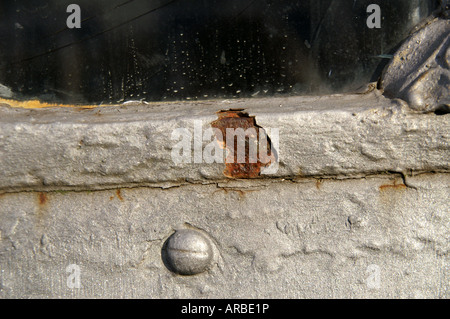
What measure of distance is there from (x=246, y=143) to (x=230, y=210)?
0.71ft

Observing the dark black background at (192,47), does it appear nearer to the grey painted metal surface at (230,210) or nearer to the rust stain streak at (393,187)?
the grey painted metal surface at (230,210)

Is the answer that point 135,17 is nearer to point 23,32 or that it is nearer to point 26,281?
point 23,32

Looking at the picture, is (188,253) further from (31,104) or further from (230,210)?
(31,104)

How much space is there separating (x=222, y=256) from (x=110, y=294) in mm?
367

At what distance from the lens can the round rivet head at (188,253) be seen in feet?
3.91

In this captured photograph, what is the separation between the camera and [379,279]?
1.21 metres

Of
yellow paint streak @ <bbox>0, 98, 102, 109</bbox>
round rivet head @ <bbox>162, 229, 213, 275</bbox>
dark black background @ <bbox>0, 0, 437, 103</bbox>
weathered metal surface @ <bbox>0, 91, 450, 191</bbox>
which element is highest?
dark black background @ <bbox>0, 0, 437, 103</bbox>

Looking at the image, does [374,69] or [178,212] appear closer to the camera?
[178,212]

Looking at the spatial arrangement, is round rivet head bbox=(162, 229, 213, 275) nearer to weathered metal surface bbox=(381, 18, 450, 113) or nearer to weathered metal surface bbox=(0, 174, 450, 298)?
weathered metal surface bbox=(0, 174, 450, 298)

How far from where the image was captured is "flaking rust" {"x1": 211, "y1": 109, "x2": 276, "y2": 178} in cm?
122

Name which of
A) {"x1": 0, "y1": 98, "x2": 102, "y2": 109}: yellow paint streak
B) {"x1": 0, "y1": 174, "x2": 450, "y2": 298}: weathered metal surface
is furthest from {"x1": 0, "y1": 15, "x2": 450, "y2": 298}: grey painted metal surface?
{"x1": 0, "y1": 98, "x2": 102, "y2": 109}: yellow paint streak

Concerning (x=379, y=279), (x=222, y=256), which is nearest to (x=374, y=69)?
(x=379, y=279)

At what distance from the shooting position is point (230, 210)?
1244 millimetres

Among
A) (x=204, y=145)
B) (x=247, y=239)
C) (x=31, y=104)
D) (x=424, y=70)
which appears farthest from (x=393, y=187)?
(x=31, y=104)
